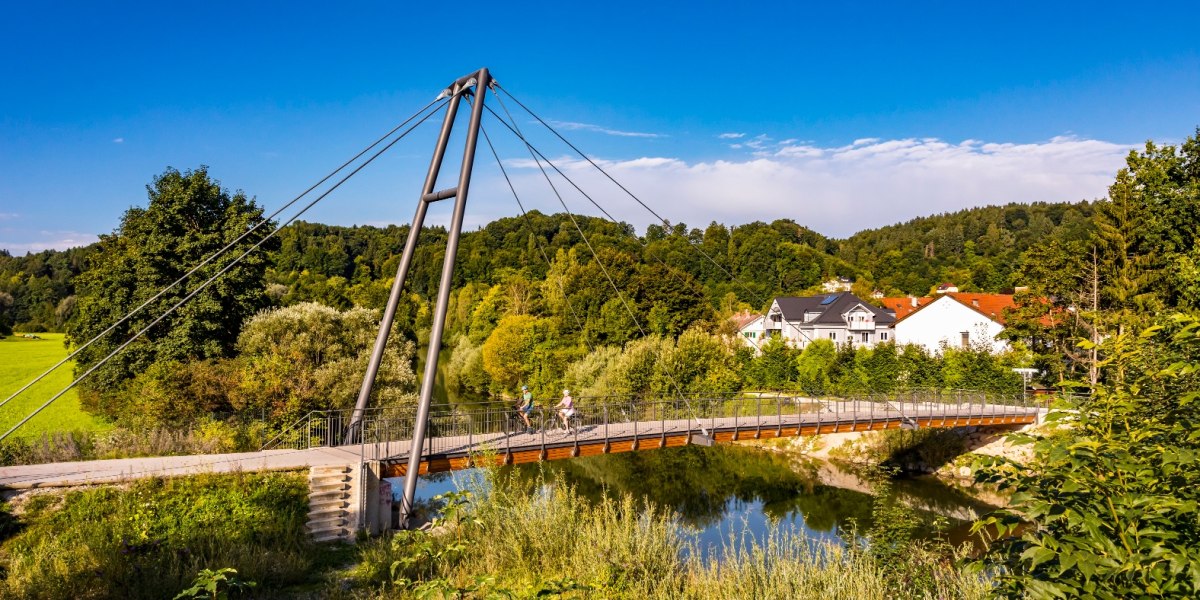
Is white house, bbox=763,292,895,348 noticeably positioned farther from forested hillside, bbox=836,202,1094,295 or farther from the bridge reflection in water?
the bridge reflection in water

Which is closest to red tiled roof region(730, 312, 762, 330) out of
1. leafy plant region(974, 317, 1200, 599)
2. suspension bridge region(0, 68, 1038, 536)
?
suspension bridge region(0, 68, 1038, 536)

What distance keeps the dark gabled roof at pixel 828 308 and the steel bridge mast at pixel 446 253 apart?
4793cm

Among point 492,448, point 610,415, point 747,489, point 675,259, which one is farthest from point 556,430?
point 675,259

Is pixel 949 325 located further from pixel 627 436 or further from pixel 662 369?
pixel 627 436

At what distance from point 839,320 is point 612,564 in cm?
5100

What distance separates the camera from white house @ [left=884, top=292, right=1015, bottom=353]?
46.3 metres

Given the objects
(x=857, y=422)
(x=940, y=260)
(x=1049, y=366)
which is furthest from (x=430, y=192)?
(x=940, y=260)

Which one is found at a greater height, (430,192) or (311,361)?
(430,192)

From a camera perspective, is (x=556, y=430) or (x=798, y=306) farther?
(x=798, y=306)

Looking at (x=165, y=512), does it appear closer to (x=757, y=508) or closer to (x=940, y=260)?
Answer: (x=757, y=508)

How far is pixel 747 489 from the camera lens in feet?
78.4

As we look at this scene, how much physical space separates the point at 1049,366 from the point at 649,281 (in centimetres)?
2328

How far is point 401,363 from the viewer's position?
23828 mm

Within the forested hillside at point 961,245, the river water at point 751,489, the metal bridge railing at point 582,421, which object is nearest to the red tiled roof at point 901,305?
the forested hillside at point 961,245
